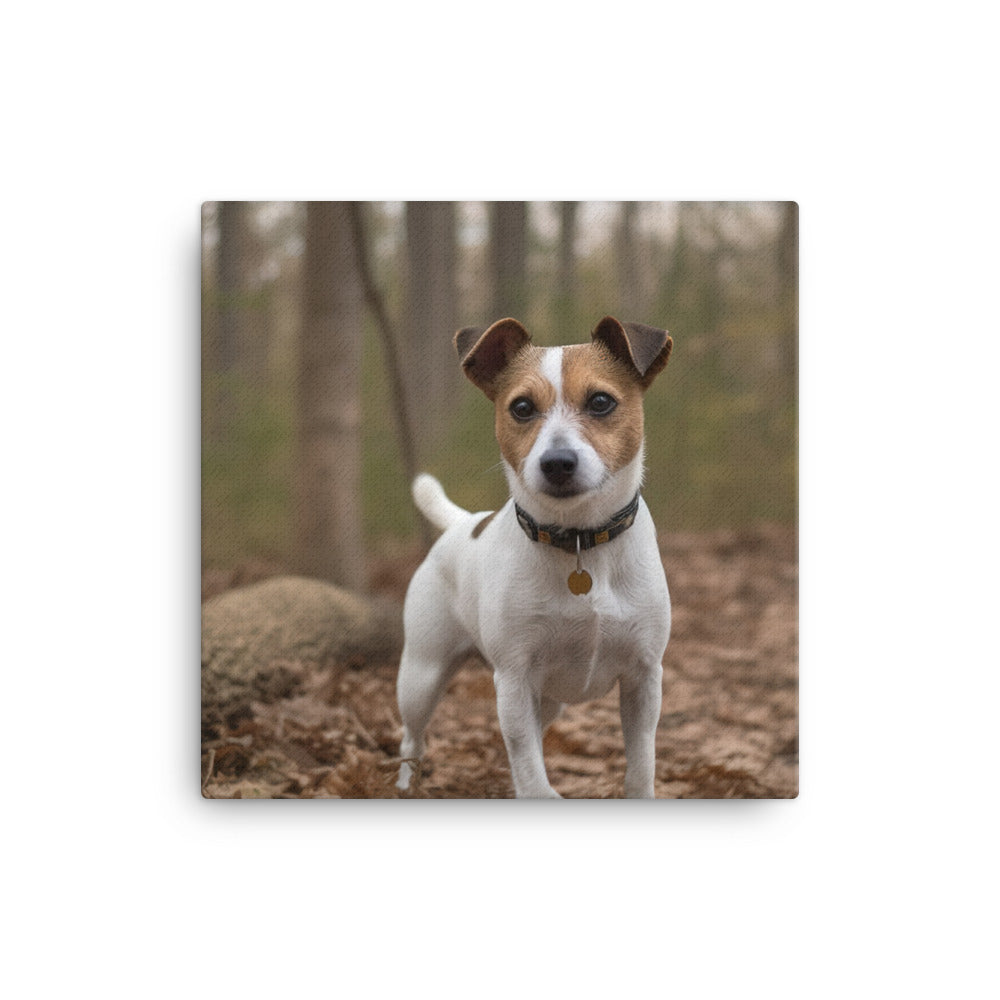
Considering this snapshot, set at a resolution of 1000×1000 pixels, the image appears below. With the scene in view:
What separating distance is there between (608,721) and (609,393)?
88 centimetres

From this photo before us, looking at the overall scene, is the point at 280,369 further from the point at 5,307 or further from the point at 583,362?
the point at 583,362

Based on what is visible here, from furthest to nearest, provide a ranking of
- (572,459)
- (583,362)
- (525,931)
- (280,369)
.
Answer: (280,369)
(525,931)
(583,362)
(572,459)

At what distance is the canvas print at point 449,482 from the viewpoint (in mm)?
2375

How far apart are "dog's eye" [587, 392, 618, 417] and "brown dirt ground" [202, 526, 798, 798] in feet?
1.64

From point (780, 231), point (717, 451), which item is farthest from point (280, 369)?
point (780, 231)

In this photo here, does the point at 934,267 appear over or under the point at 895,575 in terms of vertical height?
over

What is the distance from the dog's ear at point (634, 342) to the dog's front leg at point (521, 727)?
650 millimetres

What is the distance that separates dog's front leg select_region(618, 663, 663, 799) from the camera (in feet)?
7.09

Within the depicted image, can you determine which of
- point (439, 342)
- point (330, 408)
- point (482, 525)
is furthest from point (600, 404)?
point (330, 408)

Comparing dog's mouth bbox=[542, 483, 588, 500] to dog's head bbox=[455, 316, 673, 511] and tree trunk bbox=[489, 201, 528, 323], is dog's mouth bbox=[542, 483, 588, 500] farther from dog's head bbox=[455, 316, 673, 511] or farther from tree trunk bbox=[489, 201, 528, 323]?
tree trunk bbox=[489, 201, 528, 323]

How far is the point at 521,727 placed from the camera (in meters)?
2.12

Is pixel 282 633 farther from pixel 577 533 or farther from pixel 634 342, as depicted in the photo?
pixel 634 342
